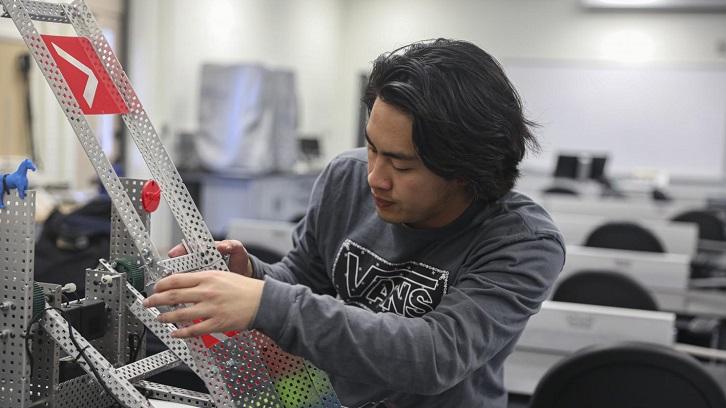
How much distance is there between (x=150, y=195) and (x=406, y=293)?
0.48 m

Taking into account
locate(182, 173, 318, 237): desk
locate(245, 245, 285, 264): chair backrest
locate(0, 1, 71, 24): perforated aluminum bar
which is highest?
locate(0, 1, 71, 24): perforated aluminum bar

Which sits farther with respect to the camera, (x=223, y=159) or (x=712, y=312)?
(x=223, y=159)

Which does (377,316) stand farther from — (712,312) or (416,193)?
(712,312)

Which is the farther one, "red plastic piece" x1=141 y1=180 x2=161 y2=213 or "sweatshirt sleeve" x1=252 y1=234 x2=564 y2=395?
"red plastic piece" x1=141 y1=180 x2=161 y2=213

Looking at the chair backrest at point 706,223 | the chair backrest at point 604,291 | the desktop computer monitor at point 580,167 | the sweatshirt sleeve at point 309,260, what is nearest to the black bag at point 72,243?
the sweatshirt sleeve at point 309,260

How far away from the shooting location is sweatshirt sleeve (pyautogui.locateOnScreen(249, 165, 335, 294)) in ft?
5.45

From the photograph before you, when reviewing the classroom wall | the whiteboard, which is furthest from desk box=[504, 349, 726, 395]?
the whiteboard

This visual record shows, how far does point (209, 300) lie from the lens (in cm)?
107

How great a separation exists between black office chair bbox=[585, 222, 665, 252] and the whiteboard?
5.97 metres

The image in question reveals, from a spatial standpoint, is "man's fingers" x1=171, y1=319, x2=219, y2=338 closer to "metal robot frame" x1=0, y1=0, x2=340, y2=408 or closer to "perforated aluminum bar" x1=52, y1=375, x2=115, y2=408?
"metal robot frame" x1=0, y1=0, x2=340, y2=408

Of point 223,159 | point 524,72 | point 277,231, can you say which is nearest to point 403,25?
point 524,72

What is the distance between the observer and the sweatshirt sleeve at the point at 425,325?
1122 mm

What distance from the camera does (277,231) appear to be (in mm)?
3795

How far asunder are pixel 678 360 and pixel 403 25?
9.67 m
